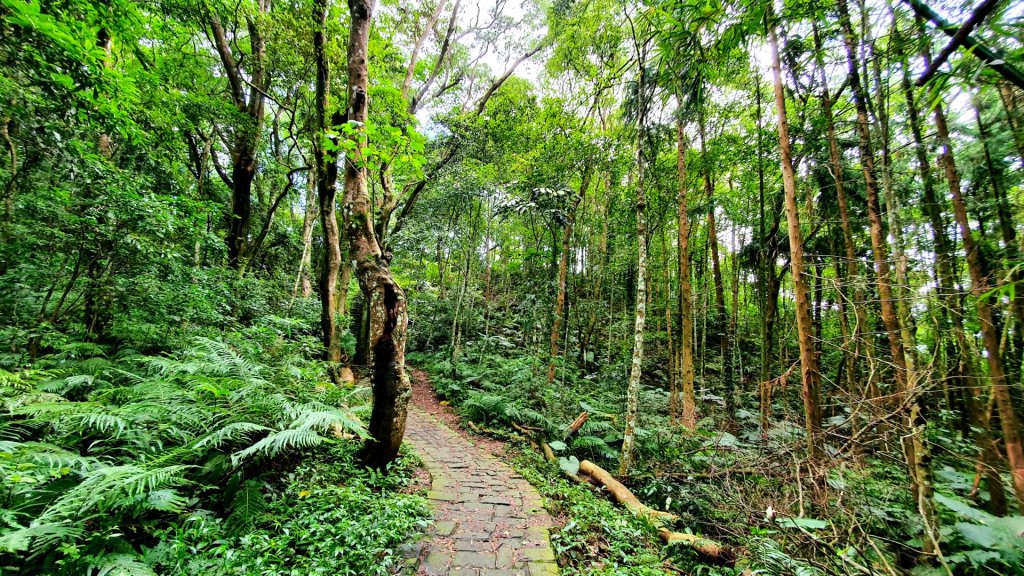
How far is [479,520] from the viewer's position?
138 inches

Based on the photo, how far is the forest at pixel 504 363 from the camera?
2270 millimetres

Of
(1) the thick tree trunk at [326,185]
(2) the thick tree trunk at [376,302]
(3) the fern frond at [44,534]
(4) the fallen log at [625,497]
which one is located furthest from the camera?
(1) the thick tree trunk at [326,185]

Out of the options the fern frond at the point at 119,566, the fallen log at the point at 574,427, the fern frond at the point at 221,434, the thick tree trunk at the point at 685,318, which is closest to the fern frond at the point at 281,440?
the fern frond at the point at 221,434

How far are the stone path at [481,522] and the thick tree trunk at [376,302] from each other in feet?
2.99

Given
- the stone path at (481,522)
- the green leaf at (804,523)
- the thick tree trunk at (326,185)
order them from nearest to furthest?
the green leaf at (804,523)
the stone path at (481,522)
the thick tree trunk at (326,185)

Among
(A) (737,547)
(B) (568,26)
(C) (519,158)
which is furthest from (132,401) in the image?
(B) (568,26)

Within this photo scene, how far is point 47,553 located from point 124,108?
175 inches

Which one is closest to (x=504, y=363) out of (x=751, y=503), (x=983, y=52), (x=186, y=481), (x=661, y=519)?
(x=661, y=519)

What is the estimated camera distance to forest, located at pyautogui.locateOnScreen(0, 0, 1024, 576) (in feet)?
7.45

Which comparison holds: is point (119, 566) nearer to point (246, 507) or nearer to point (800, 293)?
point (246, 507)

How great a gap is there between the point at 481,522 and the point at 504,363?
21.0ft

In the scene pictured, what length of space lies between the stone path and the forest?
0.04 m

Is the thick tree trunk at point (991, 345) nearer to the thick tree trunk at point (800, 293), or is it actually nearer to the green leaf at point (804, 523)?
the thick tree trunk at point (800, 293)

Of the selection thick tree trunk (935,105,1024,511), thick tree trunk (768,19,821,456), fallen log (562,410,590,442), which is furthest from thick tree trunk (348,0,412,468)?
thick tree trunk (935,105,1024,511)
